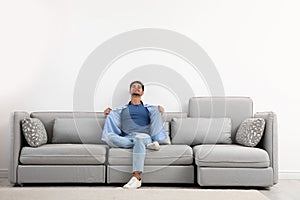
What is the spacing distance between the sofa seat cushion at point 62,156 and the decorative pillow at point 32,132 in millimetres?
112

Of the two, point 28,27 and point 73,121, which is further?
point 28,27

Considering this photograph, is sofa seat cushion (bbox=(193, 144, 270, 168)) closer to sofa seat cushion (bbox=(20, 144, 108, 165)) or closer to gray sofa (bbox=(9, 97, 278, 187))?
gray sofa (bbox=(9, 97, 278, 187))

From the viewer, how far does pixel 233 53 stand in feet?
17.9

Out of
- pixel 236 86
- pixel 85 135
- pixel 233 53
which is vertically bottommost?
pixel 85 135

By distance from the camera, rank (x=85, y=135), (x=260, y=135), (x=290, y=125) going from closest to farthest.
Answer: (x=260, y=135) → (x=85, y=135) → (x=290, y=125)

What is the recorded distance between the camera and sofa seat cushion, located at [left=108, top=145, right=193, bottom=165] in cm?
446

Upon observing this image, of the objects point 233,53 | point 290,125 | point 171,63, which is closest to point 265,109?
point 290,125

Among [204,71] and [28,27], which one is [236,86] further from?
[28,27]

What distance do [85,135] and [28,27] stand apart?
5.03 ft

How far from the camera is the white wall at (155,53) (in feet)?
17.6

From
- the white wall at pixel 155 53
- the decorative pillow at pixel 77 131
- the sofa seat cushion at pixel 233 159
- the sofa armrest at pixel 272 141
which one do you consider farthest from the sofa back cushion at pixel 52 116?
the sofa armrest at pixel 272 141

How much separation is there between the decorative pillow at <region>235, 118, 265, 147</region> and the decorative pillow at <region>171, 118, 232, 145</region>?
9.1 inches

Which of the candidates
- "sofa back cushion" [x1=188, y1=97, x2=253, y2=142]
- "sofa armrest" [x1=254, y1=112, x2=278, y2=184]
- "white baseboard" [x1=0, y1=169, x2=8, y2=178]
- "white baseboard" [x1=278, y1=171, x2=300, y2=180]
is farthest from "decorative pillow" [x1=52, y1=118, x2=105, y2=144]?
"white baseboard" [x1=278, y1=171, x2=300, y2=180]

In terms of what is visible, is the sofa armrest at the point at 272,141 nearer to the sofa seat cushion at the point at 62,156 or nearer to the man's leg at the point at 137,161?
the man's leg at the point at 137,161
